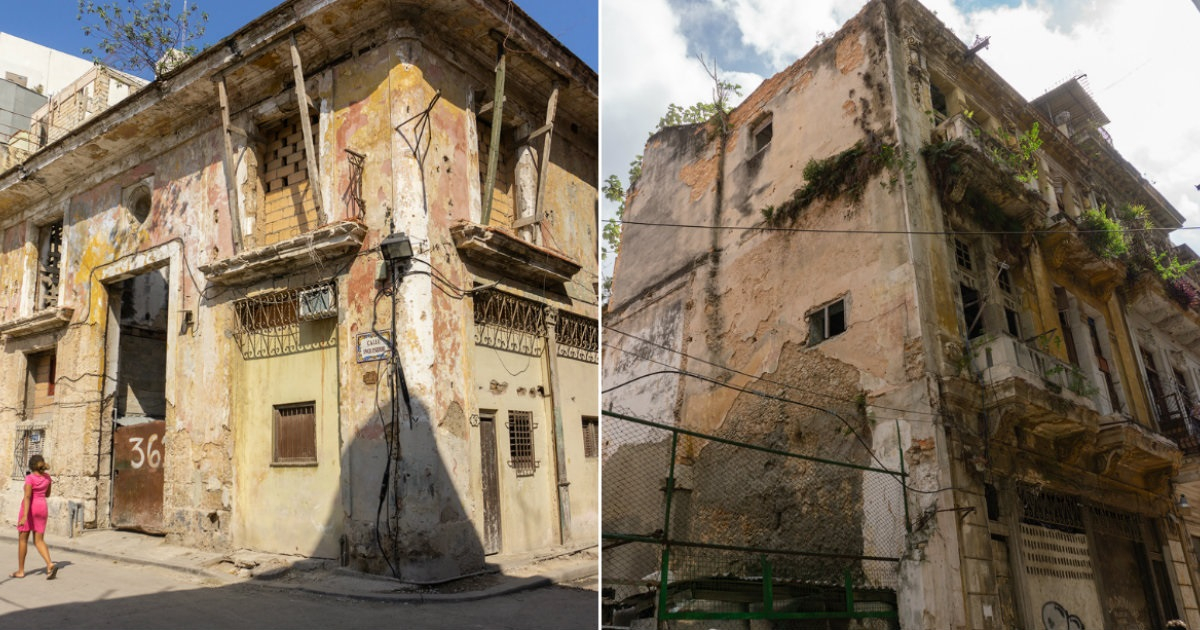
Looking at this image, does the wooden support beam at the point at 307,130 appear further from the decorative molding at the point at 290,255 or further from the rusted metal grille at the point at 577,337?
the rusted metal grille at the point at 577,337

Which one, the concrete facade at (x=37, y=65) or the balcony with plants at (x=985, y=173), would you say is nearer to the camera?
the balcony with plants at (x=985, y=173)

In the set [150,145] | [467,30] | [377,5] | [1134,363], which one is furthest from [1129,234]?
[150,145]

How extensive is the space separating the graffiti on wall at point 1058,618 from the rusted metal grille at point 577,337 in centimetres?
675

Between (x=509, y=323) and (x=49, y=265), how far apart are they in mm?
9916

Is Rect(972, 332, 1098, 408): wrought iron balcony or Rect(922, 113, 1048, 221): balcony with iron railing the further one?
Rect(922, 113, 1048, 221): balcony with iron railing

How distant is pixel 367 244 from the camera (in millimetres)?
9227

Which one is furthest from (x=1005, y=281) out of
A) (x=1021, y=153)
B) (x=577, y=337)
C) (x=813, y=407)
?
(x=577, y=337)

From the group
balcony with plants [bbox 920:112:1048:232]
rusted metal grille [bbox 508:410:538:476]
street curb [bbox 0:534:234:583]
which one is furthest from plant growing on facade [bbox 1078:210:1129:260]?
street curb [bbox 0:534:234:583]

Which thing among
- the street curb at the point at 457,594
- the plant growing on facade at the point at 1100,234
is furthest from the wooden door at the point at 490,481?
the plant growing on facade at the point at 1100,234

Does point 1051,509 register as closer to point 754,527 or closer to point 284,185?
point 754,527

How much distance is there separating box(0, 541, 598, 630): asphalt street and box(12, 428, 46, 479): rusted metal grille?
549 cm

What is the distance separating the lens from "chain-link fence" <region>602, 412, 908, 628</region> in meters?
7.93

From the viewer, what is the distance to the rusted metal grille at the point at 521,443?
10.1m

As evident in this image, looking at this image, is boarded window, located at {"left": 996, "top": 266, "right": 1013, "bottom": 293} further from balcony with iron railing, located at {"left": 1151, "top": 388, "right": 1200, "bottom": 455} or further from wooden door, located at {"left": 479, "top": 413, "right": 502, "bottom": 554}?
wooden door, located at {"left": 479, "top": 413, "right": 502, "bottom": 554}
